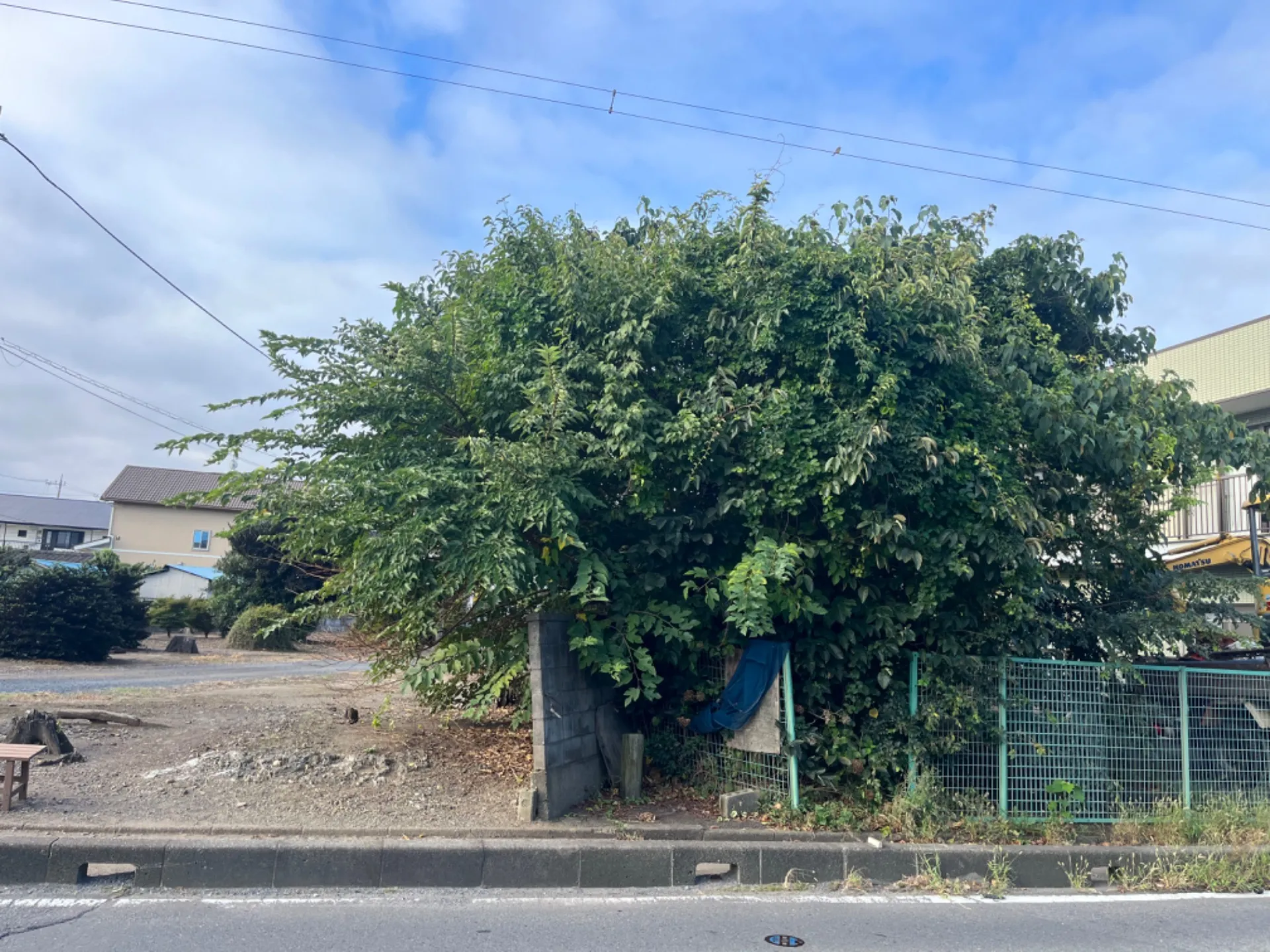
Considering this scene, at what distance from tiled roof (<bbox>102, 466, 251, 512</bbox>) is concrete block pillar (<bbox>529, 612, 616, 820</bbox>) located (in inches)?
1707

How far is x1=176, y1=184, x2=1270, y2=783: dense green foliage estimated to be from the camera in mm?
6656

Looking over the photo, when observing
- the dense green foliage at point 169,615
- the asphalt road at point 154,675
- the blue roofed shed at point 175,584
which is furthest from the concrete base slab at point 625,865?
the blue roofed shed at point 175,584

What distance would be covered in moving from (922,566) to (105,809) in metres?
6.07

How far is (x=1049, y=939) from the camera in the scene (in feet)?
17.0

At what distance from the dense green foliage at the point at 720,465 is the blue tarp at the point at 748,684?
29 centimetres

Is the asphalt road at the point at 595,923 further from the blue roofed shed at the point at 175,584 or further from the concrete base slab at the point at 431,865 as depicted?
the blue roofed shed at the point at 175,584

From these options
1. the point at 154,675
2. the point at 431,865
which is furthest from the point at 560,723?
the point at 154,675

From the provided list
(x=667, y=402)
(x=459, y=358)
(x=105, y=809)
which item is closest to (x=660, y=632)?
(x=667, y=402)

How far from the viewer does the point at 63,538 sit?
56125mm

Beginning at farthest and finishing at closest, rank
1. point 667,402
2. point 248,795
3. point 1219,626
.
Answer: point 1219,626 < point 667,402 < point 248,795

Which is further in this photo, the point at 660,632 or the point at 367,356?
the point at 367,356

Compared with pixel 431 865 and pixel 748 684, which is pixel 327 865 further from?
pixel 748 684

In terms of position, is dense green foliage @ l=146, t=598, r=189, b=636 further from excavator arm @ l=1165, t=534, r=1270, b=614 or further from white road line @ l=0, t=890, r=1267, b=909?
excavator arm @ l=1165, t=534, r=1270, b=614

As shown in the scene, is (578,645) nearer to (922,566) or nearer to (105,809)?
(922,566)
